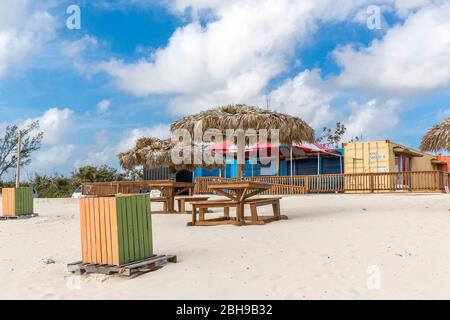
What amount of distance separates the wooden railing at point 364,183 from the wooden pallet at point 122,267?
1279 cm

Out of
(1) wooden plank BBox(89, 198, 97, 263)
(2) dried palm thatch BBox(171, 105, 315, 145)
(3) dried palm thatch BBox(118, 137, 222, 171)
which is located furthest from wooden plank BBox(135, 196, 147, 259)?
(3) dried palm thatch BBox(118, 137, 222, 171)

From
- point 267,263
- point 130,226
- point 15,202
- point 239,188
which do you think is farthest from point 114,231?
point 15,202

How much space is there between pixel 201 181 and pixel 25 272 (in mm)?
16583

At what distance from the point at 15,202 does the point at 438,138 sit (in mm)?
11996

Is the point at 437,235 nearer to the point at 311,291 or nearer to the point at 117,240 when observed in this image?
the point at 311,291

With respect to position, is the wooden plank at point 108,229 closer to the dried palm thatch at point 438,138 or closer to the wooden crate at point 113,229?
the wooden crate at point 113,229

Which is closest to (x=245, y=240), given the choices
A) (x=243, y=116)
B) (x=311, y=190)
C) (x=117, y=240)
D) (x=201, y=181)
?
(x=117, y=240)

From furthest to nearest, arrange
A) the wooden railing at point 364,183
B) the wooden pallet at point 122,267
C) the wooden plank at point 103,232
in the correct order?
the wooden railing at point 364,183, the wooden plank at point 103,232, the wooden pallet at point 122,267

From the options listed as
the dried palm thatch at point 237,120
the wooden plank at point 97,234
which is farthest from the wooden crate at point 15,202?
the wooden plank at point 97,234

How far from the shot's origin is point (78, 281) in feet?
17.0

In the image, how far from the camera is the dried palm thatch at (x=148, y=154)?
22.7 meters

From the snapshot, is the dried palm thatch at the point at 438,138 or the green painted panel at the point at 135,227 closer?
the green painted panel at the point at 135,227

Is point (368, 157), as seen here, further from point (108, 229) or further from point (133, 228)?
point (108, 229)
